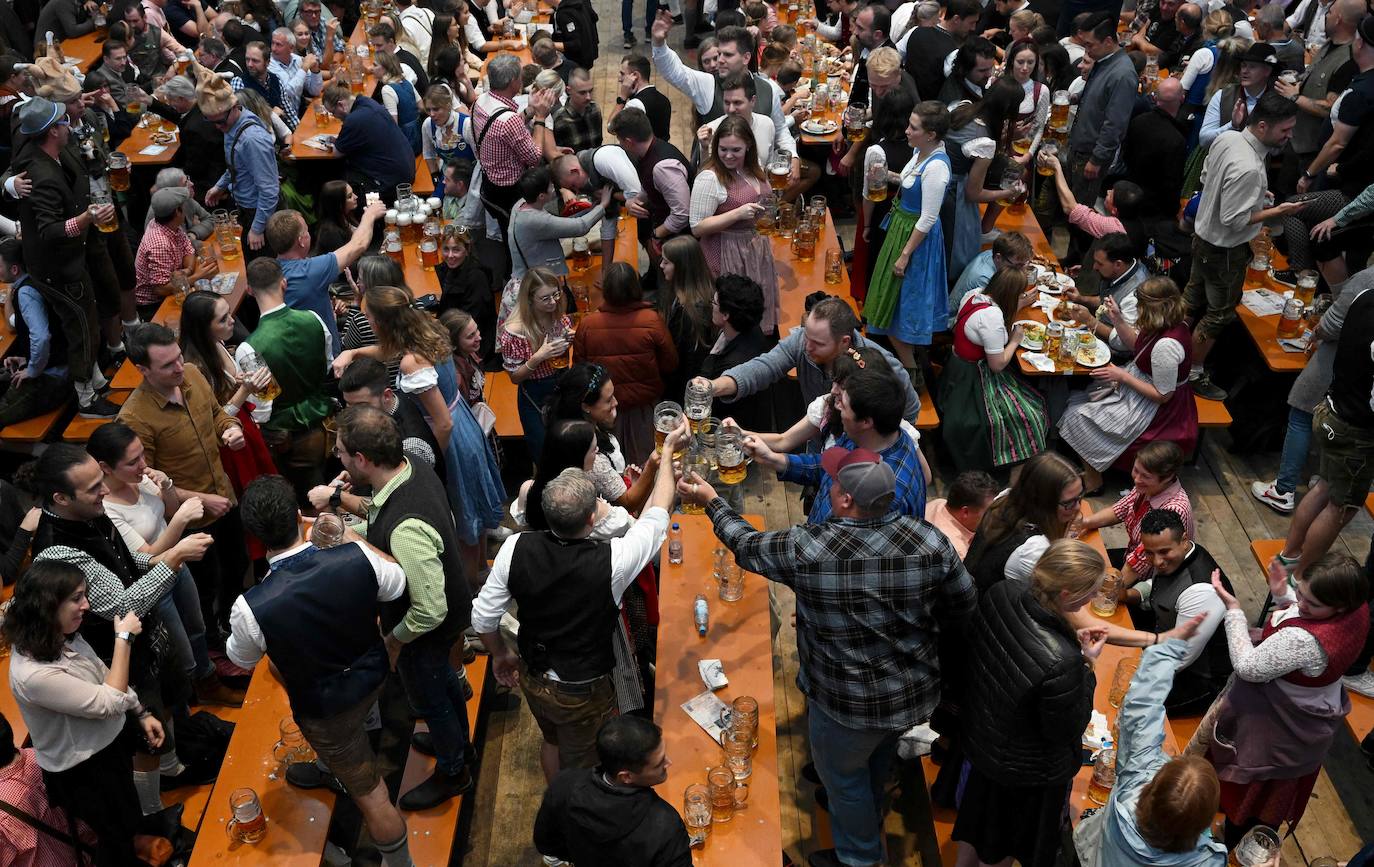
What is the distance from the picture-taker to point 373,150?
784cm

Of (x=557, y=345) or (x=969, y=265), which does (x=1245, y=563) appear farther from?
(x=557, y=345)

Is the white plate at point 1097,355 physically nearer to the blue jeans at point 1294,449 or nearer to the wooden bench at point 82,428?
the blue jeans at point 1294,449

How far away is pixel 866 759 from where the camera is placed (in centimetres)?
416

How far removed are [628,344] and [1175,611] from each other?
2.61 metres

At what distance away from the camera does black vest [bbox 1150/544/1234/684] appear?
477 cm

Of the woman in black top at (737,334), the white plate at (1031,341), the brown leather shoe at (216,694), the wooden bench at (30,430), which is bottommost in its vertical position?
the brown leather shoe at (216,694)

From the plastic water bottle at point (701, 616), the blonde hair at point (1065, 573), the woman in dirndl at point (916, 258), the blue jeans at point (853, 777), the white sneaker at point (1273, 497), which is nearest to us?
the blonde hair at point (1065, 573)

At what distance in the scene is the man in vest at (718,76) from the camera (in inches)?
297

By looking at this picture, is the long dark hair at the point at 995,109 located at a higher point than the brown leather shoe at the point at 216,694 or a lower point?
higher

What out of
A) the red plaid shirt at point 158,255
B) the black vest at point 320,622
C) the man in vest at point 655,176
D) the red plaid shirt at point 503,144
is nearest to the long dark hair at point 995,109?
the man in vest at point 655,176

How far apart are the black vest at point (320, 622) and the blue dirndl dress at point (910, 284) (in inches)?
146

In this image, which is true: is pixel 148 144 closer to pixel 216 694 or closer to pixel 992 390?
pixel 216 694

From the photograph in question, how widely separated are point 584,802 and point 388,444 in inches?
61.5

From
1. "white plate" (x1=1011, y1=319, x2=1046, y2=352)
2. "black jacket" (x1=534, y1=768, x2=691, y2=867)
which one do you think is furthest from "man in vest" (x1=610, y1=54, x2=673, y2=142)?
"black jacket" (x1=534, y1=768, x2=691, y2=867)
